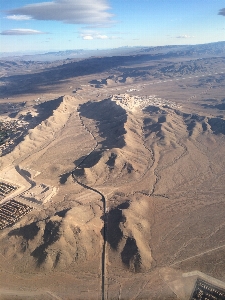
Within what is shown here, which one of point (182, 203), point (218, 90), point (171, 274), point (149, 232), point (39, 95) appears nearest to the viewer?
point (171, 274)

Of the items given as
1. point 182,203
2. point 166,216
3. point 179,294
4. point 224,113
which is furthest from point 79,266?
point 224,113

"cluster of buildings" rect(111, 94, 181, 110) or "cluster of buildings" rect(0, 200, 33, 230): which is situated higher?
"cluster of buildings" rect(111, 94, 181, 110)

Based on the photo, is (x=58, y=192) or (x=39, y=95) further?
(x=39, y=95)

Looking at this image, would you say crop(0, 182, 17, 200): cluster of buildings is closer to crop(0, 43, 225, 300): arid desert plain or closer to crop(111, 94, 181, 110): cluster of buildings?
crop(0, 43, 225, 300): arid desert plain

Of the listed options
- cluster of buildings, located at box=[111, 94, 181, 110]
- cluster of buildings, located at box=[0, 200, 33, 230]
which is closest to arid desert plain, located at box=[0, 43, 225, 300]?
cluster of buildings, located at box=[0, 200, 33, 230]

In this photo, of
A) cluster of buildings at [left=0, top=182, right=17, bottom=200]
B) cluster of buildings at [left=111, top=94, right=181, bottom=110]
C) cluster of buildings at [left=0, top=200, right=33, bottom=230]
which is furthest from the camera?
cluster of buildings at [left=111, top=94, right=181, bottom=110]

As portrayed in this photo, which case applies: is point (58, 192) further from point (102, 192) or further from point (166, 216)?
point (166, 216)

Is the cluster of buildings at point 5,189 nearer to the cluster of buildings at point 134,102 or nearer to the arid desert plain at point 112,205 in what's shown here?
the arid desert plain at point 112,205

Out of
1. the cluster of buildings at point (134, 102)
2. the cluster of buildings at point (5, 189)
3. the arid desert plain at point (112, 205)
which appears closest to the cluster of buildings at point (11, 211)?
the arid desert plain at point (112, 205)
